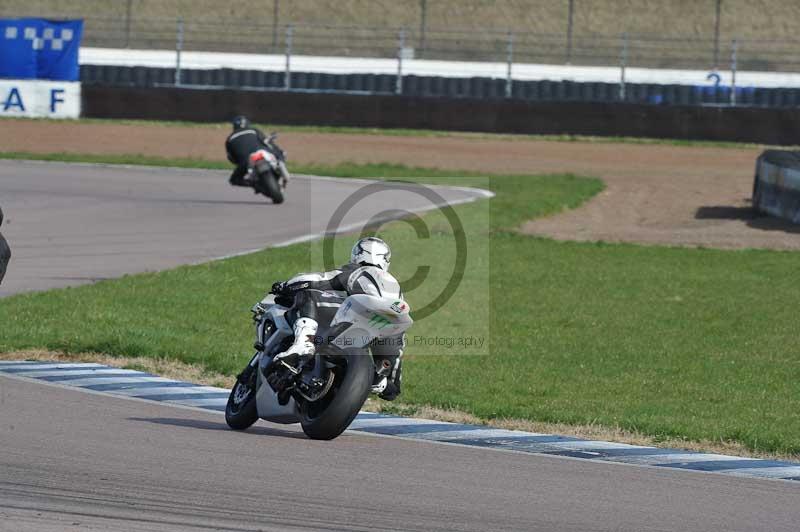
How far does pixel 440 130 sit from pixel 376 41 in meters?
15.6

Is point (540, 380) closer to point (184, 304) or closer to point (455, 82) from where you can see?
point (184, 304)

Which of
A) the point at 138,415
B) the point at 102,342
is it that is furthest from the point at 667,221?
the point at 138,415

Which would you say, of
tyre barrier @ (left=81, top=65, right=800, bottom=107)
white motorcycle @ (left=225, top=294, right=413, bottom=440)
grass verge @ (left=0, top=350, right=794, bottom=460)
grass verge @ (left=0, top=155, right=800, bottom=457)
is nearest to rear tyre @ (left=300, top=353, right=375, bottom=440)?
white motorcycle @ (left=225, top=294, right=413, bottom=440)

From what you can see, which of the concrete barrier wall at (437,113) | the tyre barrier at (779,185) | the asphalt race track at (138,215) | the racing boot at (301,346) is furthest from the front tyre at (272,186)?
the racing boot at (301,346)

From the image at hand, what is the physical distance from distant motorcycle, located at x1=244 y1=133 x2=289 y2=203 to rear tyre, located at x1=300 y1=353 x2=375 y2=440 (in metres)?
15.8

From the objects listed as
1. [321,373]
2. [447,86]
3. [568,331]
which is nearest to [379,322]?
[321,373]

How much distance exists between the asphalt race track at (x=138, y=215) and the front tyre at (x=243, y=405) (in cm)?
637

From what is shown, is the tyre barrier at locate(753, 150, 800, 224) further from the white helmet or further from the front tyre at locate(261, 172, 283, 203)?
the white helmet

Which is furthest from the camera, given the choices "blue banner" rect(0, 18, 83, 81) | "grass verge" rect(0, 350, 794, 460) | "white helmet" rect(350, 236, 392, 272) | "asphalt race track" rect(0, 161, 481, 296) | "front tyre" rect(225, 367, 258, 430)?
"blue banner" rect(0, 18, 83, 81)

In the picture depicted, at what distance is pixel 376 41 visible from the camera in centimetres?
5191

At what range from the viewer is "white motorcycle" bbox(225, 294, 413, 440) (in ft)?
26.8

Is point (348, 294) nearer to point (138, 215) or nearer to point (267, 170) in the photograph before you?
point (138, 215)

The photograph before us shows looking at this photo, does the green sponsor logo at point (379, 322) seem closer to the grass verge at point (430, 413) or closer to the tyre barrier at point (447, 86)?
the grass verge at point (430, 413)

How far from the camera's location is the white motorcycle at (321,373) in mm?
8156
